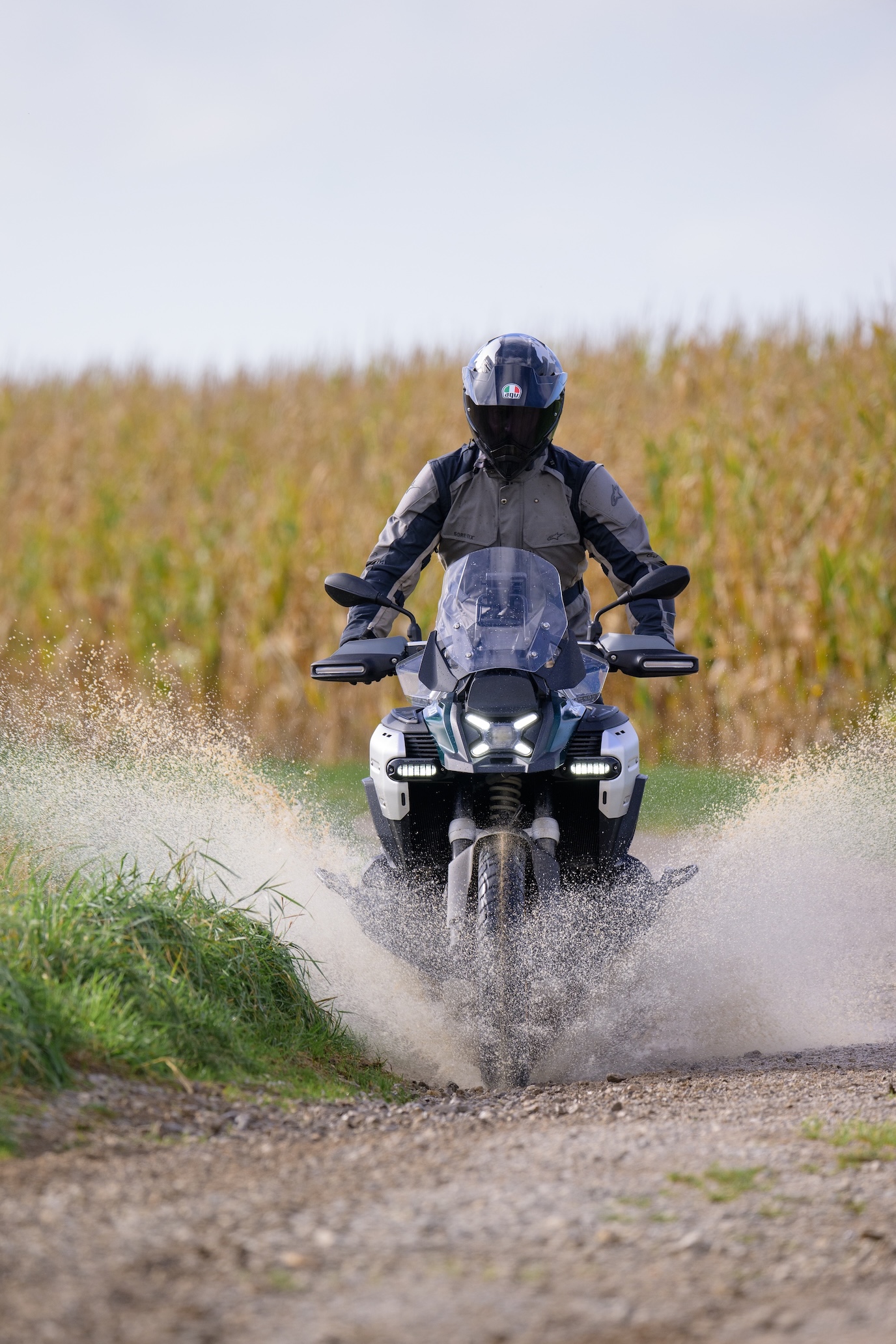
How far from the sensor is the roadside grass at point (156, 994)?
3.43 m

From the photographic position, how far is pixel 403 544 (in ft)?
17.4

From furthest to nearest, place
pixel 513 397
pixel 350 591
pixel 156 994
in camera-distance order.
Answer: pixel 513 397 → pixel 350 591 → pixel 156 994

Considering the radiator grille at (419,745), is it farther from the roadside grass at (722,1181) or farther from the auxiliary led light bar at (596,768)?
the roadside grass at (722,1181)

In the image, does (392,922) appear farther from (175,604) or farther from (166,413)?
(166,413)

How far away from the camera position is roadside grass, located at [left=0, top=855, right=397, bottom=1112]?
3430 millimetres

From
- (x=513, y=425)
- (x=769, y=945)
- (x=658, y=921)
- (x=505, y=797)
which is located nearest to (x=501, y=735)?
(x=505, y=797)

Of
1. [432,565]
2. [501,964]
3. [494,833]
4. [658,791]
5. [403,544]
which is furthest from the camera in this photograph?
[432,565]

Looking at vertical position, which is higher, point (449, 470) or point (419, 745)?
point (449, 470)

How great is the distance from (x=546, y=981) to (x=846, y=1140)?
1.18 metres

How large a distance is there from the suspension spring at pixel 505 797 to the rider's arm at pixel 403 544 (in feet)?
3.57

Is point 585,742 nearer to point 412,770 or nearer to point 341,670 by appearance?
point 412,770

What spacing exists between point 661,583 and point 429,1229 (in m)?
2.49

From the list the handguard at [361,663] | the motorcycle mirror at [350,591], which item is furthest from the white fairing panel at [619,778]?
the motorcycle mirror at [350,591]

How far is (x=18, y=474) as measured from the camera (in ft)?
58.7
